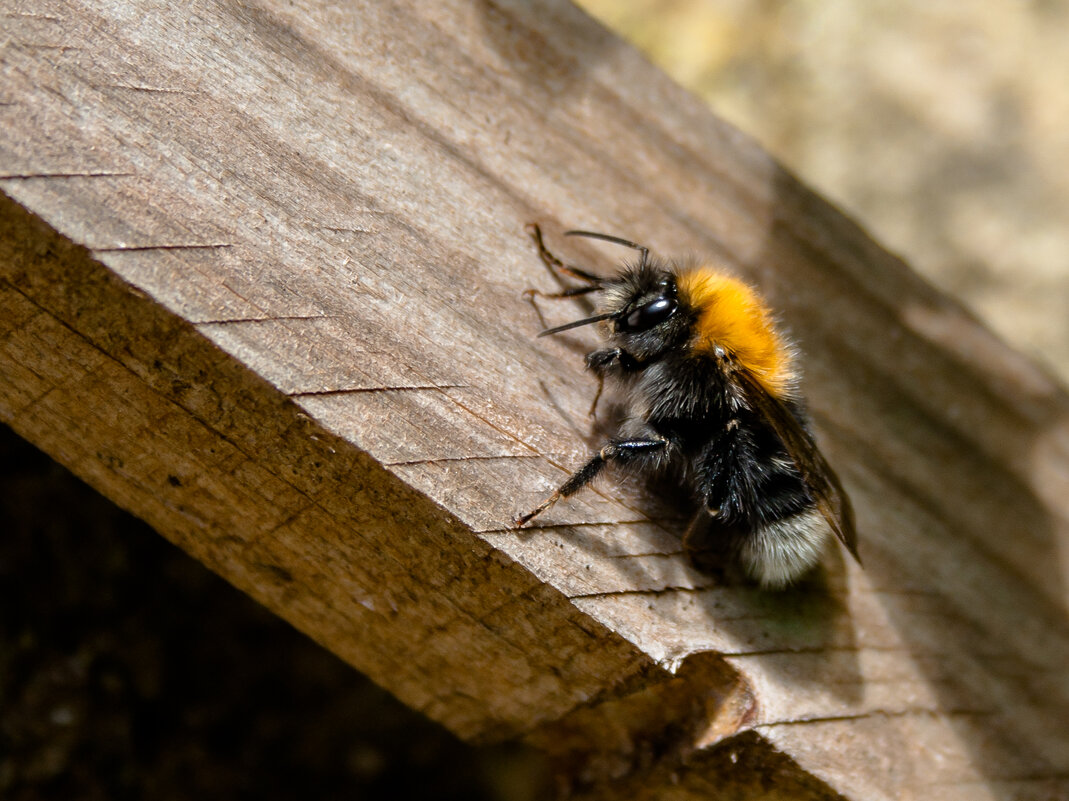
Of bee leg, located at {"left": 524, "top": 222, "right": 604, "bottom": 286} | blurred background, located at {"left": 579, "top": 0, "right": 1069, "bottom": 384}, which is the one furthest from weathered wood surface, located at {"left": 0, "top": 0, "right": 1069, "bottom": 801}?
blurred background, located at {"left": 579, "top": 0, "right": 1069, "bottom": 384}

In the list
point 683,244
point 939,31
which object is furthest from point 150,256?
point 939,31

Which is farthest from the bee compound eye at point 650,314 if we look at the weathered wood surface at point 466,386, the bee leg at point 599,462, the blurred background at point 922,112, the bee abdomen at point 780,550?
the blurred background at point 922,112

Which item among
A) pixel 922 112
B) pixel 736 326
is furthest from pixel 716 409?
pixel 922 112

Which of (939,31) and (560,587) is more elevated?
(939,31)

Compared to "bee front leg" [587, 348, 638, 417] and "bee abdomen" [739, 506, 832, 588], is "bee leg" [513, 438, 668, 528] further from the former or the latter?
"bee abdomen" [739, 506, 832, 588]

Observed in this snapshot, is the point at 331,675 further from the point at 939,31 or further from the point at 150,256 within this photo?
the point at 939,31

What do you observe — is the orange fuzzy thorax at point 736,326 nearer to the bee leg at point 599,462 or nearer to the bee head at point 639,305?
the bee head at point 639,305
